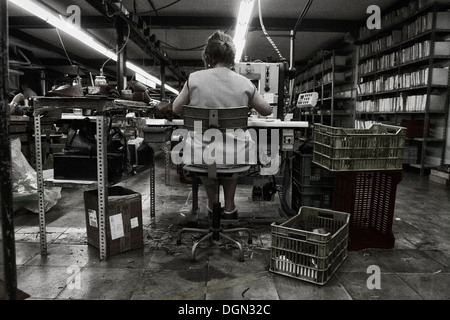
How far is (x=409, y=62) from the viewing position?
224 inches

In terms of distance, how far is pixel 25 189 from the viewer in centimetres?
307

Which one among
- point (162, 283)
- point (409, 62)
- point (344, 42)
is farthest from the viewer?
point (344, 42)

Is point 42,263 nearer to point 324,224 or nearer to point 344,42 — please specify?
point 324,224

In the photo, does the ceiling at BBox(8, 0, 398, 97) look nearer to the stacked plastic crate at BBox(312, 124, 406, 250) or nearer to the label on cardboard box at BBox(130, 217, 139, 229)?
the stacked plastic crate at BBox(312, 124, 406, 250)

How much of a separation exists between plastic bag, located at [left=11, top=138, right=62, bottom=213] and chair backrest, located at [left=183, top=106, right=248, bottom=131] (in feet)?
5.73

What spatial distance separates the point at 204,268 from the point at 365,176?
1263 millimetres

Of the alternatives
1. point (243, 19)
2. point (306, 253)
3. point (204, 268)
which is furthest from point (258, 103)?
point (243, 19)

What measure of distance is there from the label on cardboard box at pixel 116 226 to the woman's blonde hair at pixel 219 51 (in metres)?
1.17

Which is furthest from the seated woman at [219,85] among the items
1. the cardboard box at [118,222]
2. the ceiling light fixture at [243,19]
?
the ceiling light fixture at [243,19]

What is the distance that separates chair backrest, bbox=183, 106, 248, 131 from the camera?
6.18 feet

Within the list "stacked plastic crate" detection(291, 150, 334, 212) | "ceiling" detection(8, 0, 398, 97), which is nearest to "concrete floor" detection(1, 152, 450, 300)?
"stacked plastic crate" detection(291, 150, 334, 212)

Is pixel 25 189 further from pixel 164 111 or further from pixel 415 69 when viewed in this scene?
pixel 415 69
